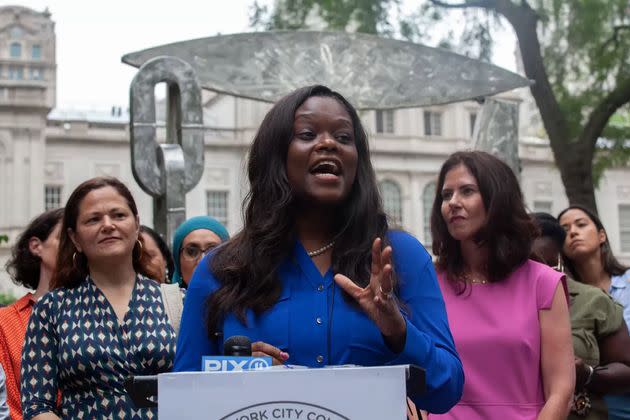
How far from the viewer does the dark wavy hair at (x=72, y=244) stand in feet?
12.0

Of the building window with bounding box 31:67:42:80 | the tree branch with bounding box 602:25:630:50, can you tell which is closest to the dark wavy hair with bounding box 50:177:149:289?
the tree branch with bounding box 602:25:630:50

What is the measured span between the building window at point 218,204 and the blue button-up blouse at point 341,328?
46926mm

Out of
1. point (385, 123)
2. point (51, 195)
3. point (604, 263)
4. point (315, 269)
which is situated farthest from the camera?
point (385, 123)

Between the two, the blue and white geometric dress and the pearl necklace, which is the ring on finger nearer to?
the pearl necklace

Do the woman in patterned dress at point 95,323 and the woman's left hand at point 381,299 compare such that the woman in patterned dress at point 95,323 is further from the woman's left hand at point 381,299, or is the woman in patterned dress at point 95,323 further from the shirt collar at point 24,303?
the woman's left hand at point 381,299

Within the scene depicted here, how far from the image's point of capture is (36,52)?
268 ft

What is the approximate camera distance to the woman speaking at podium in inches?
86.7

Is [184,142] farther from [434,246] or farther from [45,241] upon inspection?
[434,246]

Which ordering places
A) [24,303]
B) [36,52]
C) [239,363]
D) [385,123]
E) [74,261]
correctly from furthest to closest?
1. [36,52]
2. [385,123]
3. [24,303]
4. [74,261]
5. [239,363]

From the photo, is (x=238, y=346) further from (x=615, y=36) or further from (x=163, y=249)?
(x=615, y=36)

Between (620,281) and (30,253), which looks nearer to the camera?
(30,253)

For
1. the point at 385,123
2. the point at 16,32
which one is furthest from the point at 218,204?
the point at 16,32

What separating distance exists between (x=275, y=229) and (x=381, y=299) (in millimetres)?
412

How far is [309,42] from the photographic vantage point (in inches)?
345
